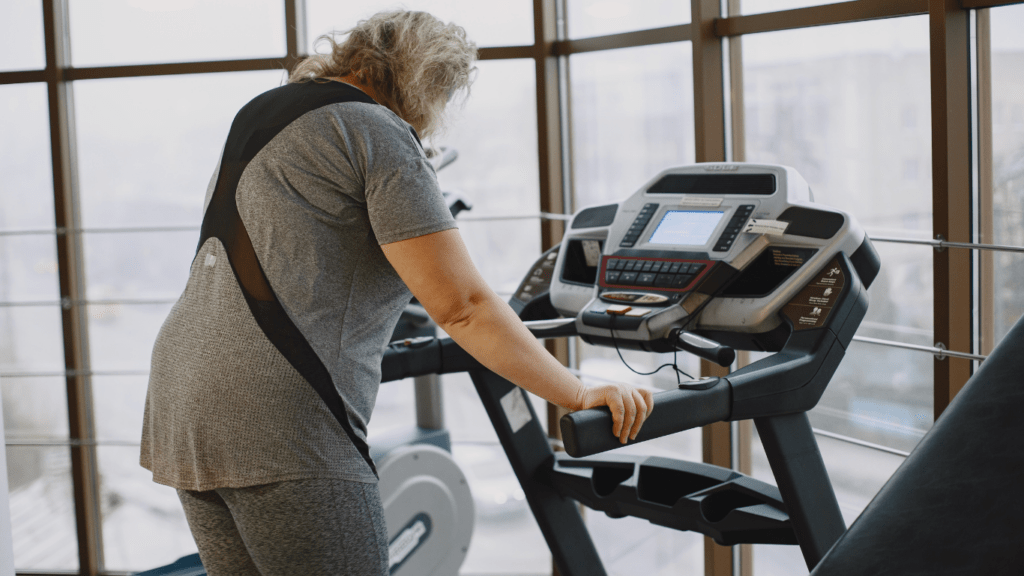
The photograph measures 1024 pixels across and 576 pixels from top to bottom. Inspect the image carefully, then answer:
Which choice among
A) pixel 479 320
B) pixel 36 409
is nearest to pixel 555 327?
pixel 479 320

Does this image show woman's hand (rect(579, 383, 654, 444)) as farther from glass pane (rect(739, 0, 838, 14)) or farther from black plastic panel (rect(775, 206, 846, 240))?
glass pane (rect(739, 0, 838, 14))

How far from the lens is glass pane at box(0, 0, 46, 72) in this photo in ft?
10.9

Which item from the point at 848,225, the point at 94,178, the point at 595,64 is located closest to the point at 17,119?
the point at 94,178

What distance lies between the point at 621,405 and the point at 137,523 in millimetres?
3054

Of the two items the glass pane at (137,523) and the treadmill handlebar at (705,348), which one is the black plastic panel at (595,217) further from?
the glass pane at (137,523)

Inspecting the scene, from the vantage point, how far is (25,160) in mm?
3424

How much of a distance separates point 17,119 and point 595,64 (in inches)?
90.1

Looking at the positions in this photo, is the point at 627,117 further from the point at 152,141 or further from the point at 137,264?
the point at 137,264

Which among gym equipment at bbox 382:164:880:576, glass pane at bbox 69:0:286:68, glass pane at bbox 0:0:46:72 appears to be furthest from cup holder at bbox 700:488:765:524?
glass pane at bbox 0:0:46:72

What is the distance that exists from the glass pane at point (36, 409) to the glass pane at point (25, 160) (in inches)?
25.4

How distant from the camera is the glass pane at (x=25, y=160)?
3375 millimetres

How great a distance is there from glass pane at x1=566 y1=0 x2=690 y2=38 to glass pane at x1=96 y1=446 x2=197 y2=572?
251cm

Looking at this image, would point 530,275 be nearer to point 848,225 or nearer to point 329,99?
point 848,225

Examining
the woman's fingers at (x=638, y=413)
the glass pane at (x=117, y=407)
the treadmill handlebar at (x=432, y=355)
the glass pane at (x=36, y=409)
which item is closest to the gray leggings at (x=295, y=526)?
the woman's fingers at (x=638, y=413)
